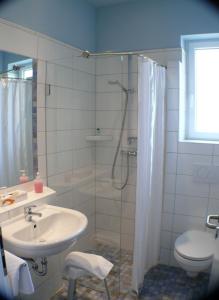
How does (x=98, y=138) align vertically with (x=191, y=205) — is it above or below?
above

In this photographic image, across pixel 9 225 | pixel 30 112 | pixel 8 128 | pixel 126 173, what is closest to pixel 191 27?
pixel 126 173

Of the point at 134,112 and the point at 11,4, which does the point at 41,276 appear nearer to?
the point at 134,112

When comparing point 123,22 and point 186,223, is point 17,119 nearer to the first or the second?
point 123,22

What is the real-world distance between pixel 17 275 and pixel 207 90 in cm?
238

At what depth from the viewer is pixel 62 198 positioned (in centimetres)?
234

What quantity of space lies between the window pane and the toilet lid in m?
1.06

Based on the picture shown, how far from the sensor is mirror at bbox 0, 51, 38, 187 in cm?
183

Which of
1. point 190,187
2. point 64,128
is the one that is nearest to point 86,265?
point 64,128

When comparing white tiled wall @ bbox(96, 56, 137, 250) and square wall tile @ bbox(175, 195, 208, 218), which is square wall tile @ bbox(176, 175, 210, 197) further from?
white tiled wall @ bbox(96, 56, 137, 250)

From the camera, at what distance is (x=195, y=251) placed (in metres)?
2.16

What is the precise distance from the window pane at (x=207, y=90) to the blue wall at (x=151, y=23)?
0.99 ft

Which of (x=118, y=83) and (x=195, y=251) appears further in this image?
(x=118, y=83)

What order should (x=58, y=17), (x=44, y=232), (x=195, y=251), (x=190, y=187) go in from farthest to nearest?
(x=190, y=187) → (x=58, y=17) → (x=195, y=251) → (x=44, y=232)

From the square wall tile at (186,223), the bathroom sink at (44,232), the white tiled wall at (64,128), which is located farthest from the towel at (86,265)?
the square wall tile at (186,223)
